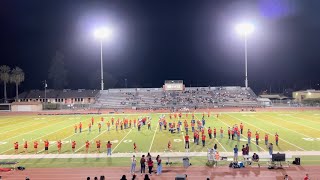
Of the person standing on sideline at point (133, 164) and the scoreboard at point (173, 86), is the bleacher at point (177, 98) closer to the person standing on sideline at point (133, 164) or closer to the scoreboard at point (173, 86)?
the scoreboard at point (173, 86)

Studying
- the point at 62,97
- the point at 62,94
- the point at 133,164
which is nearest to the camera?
the point at 133,164

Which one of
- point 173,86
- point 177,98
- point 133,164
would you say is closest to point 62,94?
point 173,86

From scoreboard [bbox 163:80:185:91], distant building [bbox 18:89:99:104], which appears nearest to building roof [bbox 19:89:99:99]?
distant building [bbox 18:89:99:104]

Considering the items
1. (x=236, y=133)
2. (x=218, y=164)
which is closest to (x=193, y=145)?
(x=236, y=133)

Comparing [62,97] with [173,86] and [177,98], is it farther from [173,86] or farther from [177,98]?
[177,98]

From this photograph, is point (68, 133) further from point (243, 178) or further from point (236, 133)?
point (243, 178)

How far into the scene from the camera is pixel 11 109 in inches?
2953

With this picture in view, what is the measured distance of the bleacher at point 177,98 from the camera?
75.8 metres

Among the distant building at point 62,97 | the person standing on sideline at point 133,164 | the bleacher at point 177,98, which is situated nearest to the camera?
the person standing on sideline at point 133,164

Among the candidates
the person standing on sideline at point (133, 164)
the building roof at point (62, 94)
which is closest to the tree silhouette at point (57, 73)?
the building roof at point (62, 94)

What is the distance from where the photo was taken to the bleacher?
75.8 metres

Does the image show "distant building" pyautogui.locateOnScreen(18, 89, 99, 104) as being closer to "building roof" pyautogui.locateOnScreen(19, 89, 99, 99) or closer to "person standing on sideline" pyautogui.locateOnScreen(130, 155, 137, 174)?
"building roof" pyautogui.locateOnScreen(19, 89, 99, 99)

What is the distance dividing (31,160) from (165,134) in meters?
14.2

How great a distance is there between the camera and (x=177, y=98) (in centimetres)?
8175
